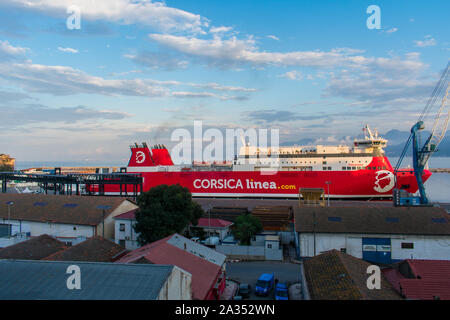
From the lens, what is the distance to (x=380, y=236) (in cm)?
1616

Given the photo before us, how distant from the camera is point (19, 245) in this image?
14125mm

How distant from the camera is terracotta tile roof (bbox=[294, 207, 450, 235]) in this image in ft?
53.3

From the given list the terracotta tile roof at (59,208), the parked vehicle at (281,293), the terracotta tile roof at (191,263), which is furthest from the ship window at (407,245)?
the terracotta tile roof at (59,208)

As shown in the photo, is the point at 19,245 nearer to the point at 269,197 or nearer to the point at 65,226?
the point at 65,226

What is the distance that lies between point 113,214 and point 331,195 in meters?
24.4

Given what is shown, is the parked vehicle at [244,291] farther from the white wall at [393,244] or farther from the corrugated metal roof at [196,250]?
the white wall at [393,244]

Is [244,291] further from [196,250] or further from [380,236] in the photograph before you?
[380,236]

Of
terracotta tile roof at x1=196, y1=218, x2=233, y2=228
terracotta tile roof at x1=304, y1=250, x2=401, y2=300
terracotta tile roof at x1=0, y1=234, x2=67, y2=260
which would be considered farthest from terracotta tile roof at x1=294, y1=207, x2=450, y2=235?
terracotta tile roof at x1=0, y1=234, x2=67, y2=260

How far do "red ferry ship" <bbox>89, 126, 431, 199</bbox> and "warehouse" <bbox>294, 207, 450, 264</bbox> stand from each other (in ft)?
49.5

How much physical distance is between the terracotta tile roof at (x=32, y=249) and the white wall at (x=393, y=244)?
12.3m

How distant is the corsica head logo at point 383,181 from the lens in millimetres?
34594

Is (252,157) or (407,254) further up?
(252,157)
